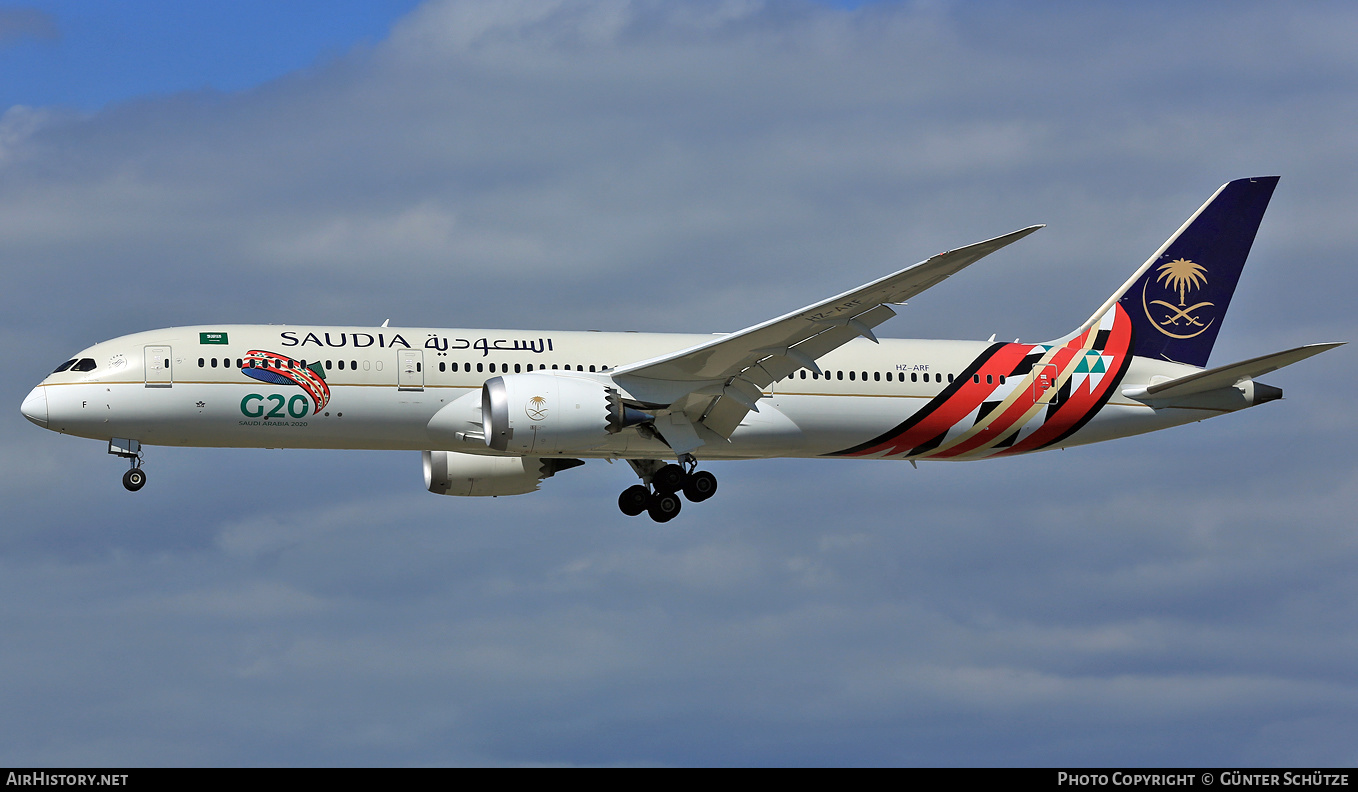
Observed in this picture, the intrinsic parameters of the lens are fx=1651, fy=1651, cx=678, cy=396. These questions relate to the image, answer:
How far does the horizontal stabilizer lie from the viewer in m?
39.4

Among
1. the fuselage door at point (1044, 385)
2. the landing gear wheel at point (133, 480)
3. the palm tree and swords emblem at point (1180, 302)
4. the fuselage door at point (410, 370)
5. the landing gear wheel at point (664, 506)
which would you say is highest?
the palm tree and swords emblem at point (1180, 302)

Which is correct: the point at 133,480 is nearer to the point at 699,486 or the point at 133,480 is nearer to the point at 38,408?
the point at 38,408

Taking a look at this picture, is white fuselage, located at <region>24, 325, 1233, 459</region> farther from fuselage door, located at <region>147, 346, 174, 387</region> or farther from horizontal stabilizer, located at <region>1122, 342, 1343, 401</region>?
horizontal stabilizer, located at <region>1122, 342, 1343, 401</region>

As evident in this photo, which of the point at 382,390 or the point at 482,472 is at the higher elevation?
the point at 382,390

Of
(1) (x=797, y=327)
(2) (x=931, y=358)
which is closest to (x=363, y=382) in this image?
(1) (x=797, y=327)

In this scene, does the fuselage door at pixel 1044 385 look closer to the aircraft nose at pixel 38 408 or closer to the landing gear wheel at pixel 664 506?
the landing gear wheel at pixel 664 506

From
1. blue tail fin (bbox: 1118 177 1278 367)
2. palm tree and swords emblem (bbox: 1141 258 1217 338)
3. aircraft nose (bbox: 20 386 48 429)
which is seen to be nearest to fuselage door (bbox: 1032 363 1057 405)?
blue tail fin (bbox: 1118 177 1278 367)

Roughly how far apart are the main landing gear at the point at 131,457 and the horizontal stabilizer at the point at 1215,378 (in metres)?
25.2

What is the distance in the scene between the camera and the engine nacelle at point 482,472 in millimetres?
45219

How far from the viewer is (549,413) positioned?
38375mm

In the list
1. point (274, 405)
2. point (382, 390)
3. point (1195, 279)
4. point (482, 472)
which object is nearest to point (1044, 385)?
point (1195, 279)

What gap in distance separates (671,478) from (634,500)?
179 cm

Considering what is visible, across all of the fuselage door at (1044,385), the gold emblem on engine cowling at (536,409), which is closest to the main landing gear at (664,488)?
the gold emblem on engine cowling at (536,409)

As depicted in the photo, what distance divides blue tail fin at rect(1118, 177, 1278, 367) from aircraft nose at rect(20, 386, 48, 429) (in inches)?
1103
